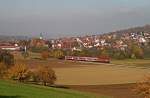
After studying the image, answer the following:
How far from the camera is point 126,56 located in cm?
17175

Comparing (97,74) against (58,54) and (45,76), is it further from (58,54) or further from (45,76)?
(58,54)

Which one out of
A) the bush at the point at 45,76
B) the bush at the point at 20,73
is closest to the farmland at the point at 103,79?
the bush at the point at 45,76

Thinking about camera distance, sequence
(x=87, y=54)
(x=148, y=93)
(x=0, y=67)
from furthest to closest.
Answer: (x=87, y=54) < (x=0, y=67) < (x=148, y=93)

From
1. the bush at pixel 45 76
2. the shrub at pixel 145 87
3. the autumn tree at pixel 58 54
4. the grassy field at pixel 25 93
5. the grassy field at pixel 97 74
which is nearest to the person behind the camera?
the grassy field at pixel 25 93

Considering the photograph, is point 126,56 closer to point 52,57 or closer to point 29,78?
point 52,57

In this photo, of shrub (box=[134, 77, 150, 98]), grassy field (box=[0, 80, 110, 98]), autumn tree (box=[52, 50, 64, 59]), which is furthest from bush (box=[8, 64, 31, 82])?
autumn tree (box=[52, 50, 64, 59])

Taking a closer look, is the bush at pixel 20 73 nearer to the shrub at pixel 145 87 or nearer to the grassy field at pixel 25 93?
the shrub at pixel 145 87

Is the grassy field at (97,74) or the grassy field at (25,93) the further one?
the grassy field at (97,74)

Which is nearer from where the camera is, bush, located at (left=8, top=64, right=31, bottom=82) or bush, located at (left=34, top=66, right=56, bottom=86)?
bush, located at (left=34, top=66, right=56, bottom=86)

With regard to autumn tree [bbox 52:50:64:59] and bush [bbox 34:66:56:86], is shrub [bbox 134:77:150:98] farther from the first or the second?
autumn tree [bbox 52:50:64:59]

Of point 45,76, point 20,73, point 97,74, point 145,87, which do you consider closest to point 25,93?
point 145,87

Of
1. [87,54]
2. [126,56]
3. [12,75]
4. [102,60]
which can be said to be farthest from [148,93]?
[87,54]

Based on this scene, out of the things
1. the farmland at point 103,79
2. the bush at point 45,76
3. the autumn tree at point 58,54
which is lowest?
the farmland at point 103,79

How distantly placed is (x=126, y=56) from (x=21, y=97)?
498 ft
